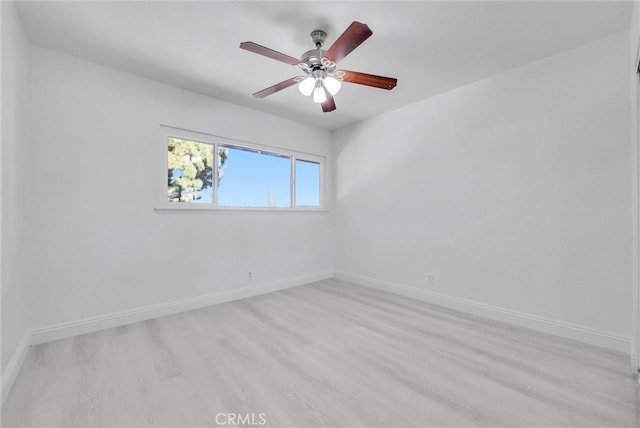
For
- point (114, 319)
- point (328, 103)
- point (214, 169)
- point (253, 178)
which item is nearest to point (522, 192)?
point (328, 103)

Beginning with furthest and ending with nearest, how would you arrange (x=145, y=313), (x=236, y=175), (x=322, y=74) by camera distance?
(x=236, y=175)
(x=145, y=313)
(x=322, y=74)

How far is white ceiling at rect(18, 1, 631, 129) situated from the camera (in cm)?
193

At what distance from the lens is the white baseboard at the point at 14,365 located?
5.46ft

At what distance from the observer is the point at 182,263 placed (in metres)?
3.15

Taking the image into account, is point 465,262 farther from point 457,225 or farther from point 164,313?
point 164,313

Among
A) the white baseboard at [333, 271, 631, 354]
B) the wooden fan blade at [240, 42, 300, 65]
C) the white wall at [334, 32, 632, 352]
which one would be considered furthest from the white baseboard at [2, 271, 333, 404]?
the wooden fan blade at [240, 42, 300, 65]

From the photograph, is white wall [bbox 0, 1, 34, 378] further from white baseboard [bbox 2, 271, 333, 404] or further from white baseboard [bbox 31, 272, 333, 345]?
white baseboard [bbox 31, 272, 333, 345]

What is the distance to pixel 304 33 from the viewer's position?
7.20 feet

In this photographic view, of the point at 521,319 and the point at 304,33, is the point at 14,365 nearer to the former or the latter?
the point at 304,33

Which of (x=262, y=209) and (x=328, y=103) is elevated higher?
(x=328, y=103)

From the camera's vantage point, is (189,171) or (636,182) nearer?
(636,182)

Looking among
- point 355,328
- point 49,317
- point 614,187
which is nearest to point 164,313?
point 49,317

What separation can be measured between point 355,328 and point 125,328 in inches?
87.5

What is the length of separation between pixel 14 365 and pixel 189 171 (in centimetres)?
216
